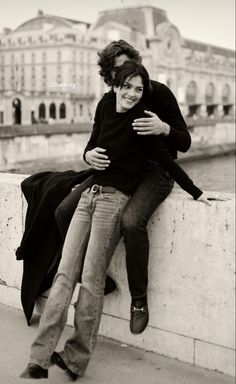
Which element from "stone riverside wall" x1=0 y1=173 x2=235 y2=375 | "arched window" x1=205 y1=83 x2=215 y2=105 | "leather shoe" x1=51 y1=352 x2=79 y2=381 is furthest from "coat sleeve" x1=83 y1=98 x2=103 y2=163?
"arched window" x1=205 y1=83 x2=215 y2=105

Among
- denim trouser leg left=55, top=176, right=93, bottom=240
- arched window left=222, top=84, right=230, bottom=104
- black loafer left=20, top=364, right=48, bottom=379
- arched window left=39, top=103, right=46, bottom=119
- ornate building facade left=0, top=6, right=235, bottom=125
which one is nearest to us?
black loafer left=20, top=364, right=48, bottom=379

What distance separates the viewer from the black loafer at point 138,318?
8.00ft

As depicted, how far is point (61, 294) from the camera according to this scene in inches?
92.3

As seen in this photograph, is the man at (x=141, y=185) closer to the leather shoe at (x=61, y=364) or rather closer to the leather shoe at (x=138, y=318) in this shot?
the leather shoe at (x=138, y=318)

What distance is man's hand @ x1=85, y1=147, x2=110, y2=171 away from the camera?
96.8 inches

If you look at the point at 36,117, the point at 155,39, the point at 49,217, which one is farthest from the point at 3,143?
the point at 155,39

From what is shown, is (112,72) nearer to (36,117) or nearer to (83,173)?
(83,173)

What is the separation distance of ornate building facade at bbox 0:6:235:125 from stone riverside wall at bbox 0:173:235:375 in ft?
121

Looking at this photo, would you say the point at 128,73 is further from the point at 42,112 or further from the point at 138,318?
the point at 42,112

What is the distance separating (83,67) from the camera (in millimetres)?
52500

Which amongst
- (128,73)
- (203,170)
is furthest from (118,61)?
(203,170)

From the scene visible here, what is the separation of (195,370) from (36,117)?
43.0 m

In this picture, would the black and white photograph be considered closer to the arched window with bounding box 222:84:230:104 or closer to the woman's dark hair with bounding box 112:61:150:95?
the woman's dark hair with bounding box 112:61:150:95

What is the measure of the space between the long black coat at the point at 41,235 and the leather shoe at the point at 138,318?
54cm
